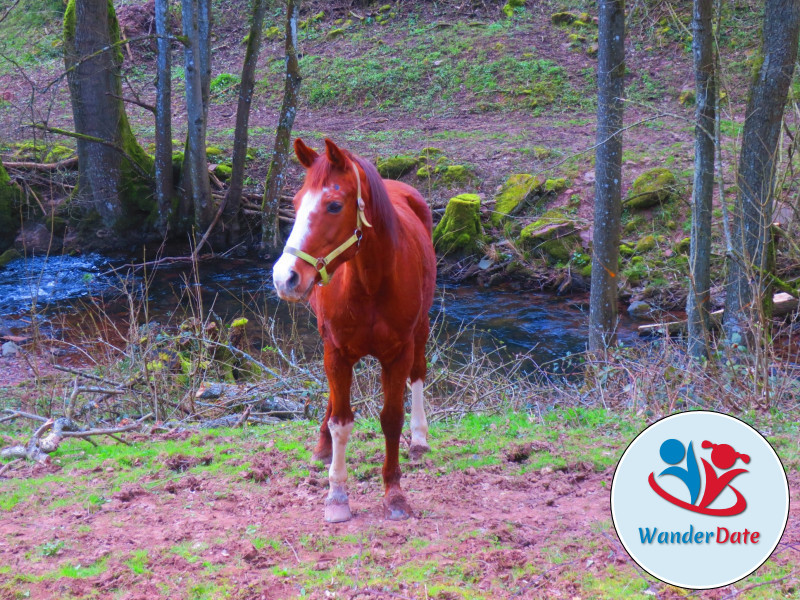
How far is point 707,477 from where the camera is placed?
276 centimetres

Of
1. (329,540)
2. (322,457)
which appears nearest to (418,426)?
(322,457)

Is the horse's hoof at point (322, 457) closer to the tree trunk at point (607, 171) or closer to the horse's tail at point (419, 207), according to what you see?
the horse's tail at point (419, 207)

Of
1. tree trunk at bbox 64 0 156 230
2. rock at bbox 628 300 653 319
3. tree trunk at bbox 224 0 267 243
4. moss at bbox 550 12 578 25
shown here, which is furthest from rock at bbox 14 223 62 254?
moss at bbox 550 12 578 25

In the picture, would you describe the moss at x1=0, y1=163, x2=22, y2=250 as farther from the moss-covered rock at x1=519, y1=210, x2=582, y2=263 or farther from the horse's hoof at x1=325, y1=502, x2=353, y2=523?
the horse's hoof at x1=325, y1=502, x2=353, y2=523

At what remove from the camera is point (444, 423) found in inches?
251

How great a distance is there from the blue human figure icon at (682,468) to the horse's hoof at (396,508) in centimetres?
174

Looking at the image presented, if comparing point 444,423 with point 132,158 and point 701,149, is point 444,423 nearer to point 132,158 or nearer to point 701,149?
point 701,149

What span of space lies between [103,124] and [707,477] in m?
14.4

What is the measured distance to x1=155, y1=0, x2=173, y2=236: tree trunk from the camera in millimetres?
13180

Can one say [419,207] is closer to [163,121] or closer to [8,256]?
[163,121]

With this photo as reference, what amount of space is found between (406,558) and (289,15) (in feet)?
36.6

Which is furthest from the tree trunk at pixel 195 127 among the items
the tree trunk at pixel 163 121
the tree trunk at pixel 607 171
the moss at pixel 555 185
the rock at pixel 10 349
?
the tree trunk at pixel 607 171

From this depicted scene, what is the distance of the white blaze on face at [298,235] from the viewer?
3.15 metres

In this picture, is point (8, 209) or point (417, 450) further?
point (8, 209)
